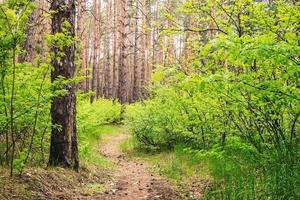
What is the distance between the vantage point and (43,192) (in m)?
5.84

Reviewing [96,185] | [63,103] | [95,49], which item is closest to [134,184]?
[96,185]

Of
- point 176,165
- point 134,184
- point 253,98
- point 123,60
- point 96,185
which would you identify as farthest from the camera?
point 123,60

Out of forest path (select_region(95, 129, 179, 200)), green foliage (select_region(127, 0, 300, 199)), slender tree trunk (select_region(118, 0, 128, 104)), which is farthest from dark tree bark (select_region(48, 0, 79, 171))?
slender tree trunk (select_region(118, 0, 128, 104))

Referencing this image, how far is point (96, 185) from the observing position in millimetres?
7297

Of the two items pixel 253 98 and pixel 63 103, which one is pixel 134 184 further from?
pixel 253 98

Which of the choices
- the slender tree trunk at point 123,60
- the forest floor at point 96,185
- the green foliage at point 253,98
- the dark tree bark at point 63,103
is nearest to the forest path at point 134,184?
the forest floor at point 96,185

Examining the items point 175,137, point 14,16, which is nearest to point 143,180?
point 175,137

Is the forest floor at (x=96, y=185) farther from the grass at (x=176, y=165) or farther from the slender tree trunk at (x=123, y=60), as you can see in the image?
the slender tree trunk at (x=123, y=60)

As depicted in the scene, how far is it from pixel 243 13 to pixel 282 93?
2.91 m

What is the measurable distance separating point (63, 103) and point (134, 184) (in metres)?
2.16

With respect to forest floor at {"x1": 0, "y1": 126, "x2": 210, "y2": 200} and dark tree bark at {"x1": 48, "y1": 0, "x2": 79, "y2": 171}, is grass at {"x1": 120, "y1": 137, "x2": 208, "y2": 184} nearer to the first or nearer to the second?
forest floor at {"x1": 0, "y1": 126, "x2": 210, "y2": 200}

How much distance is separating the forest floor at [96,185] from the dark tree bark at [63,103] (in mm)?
377

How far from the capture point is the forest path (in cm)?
659

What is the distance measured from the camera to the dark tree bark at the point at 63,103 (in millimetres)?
7293
